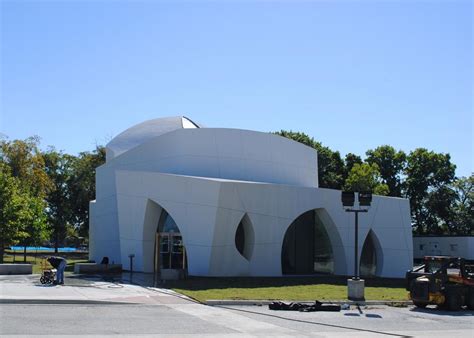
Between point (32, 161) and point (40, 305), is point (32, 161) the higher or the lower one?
the higher one

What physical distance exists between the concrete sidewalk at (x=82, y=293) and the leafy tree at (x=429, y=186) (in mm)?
56920

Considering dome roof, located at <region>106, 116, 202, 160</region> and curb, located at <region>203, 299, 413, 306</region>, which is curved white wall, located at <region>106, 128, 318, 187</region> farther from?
curb, located at <region>203, 299, 413, 306</region>

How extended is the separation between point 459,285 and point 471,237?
38.0 metres

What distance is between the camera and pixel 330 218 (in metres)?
32.6

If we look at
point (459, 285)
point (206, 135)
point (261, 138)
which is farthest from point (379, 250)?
point (459, 285)

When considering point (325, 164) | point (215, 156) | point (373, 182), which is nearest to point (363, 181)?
point (373, 182)

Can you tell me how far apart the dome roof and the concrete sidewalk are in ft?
53.2

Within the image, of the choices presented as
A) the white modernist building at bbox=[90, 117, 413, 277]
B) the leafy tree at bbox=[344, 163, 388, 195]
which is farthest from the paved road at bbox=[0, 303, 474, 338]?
the leafy tree at bbox=[344, 163, 388, 195]

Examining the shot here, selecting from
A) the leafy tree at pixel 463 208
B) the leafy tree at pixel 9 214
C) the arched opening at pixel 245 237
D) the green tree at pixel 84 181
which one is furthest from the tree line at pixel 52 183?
the leafy tree at pixel 463 208

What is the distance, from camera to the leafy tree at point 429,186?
71938 millimetres

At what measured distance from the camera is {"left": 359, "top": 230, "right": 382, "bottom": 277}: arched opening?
33500 mm

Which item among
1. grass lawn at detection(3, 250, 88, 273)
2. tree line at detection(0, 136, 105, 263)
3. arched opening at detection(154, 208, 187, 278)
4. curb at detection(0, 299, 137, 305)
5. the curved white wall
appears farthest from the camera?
tree line at detection(0, 136, 105, 263)

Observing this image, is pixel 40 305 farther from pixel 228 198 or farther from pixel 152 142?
pixel 152 142

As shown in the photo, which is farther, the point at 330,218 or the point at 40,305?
the point at 330,218
